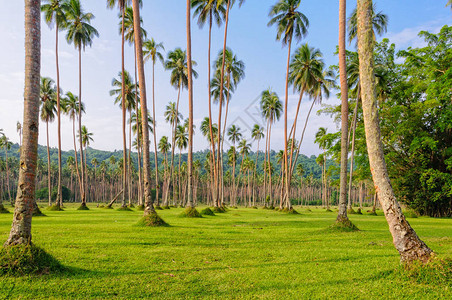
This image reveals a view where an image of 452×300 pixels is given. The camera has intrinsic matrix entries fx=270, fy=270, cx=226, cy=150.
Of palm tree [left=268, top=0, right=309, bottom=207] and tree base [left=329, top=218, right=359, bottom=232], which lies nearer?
tree base [left=329, top=218, right=359, bottom=232]

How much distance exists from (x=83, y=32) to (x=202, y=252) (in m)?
30.1

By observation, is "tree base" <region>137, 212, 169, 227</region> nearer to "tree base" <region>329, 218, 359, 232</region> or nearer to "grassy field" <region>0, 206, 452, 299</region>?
"grassy field" <region>0, 206, 452, 299</region>

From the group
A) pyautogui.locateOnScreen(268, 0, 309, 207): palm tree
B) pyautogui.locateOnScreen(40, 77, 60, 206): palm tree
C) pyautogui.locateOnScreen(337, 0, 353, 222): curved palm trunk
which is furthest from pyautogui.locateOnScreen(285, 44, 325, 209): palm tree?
pyautogui.locateOnScreen(40, 77, 60, 206): palm tree

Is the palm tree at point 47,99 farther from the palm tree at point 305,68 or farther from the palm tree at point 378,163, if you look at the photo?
the palm tree at point 378,163

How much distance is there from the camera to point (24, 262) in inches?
193

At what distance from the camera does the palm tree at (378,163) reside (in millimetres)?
5230

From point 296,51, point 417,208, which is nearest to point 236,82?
point 296,51

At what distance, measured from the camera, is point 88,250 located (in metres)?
7.16

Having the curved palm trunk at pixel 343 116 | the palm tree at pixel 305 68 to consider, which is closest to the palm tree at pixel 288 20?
the palm tree at pixel 305 68

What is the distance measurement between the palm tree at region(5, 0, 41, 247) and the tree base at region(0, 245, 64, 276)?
14 centimetres

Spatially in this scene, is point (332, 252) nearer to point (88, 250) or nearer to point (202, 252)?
point (202, 252)

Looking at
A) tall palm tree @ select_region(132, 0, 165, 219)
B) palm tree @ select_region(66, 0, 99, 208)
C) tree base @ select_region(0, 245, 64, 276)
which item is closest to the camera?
tree base @ select_region(0, 245, 64, 276)

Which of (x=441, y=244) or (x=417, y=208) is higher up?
(x=441, y=244)

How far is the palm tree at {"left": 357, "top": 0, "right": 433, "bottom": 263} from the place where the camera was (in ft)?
17.2
